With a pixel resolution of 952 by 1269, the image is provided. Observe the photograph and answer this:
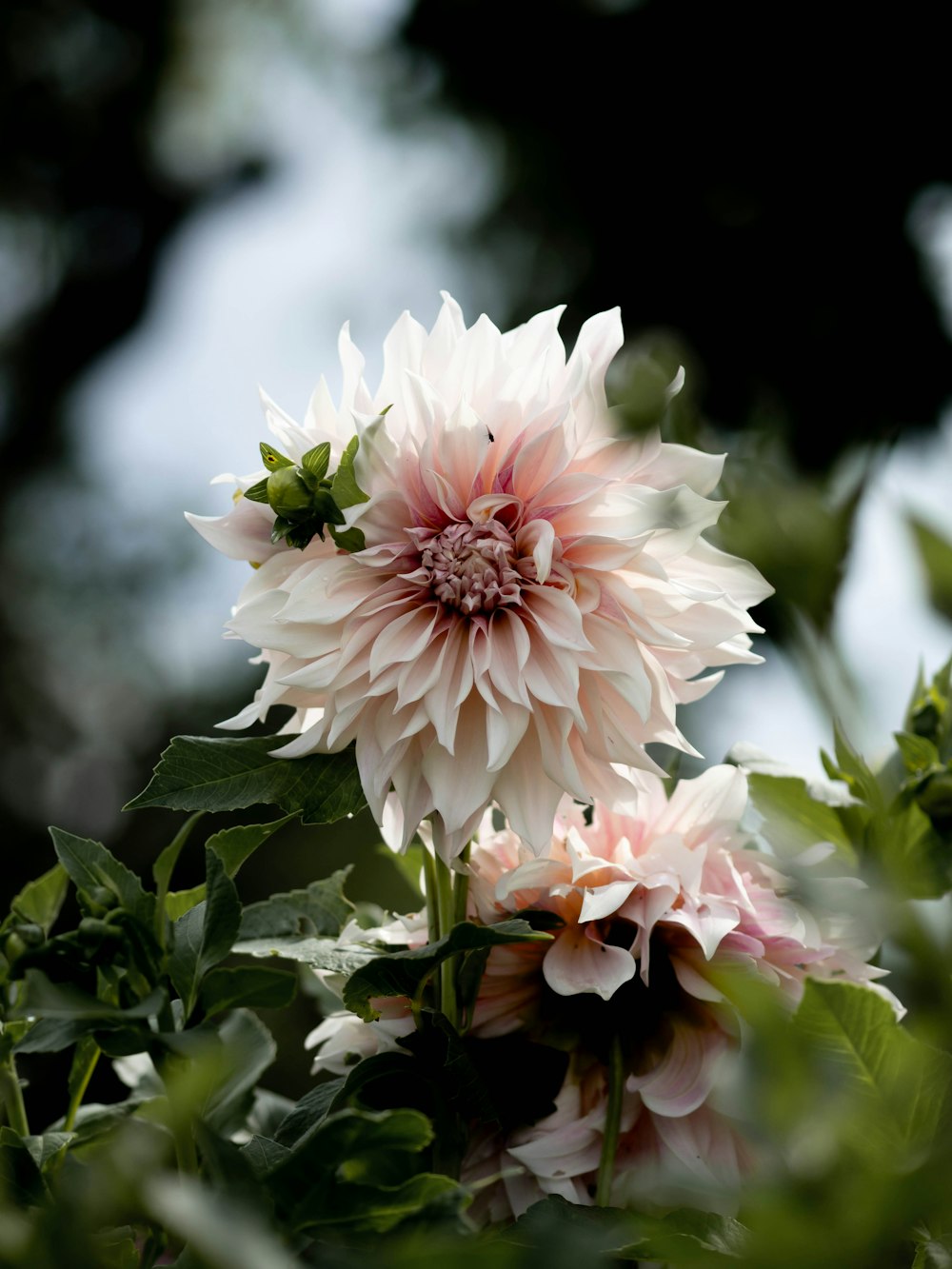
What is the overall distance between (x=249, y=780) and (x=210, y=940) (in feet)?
0.22

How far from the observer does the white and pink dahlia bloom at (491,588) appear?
28 cm

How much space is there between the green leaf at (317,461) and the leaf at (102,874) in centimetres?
10

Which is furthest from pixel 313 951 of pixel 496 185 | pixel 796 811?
pixel 496 185

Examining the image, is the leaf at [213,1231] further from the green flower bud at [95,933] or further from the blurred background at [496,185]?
the blurred background at [496,185]

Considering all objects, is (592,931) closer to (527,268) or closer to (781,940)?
(781,940)

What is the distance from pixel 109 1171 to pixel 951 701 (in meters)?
0.23

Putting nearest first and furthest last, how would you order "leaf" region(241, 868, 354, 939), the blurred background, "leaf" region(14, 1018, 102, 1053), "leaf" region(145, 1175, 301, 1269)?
"leaf" region(145, 1175, 301, 1269), "leaf" region(14, 1018, 102, 1053), "leaf" region(241, 868, 354, 939), the blurred background

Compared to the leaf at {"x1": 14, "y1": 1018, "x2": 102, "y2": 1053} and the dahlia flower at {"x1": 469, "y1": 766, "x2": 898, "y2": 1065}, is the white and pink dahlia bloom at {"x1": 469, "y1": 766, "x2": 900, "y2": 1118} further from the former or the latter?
the leaf at {"x1": 14, "y1": 1018, "x2": 102, "y2": 1053}

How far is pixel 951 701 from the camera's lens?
30 centimetres

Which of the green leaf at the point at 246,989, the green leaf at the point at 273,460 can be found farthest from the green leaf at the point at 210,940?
the green leaf at the point at 273,460

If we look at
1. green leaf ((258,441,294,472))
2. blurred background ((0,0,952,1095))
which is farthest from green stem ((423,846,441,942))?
blurred background ((0,0,952,1095))

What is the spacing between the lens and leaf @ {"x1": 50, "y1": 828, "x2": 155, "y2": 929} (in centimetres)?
24

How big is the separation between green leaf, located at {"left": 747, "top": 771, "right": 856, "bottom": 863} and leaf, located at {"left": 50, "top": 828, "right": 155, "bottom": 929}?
124mm

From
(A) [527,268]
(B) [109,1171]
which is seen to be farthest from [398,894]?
(A) [527,268]
